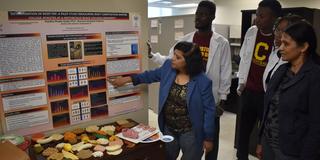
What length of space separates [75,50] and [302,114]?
140 centimetres

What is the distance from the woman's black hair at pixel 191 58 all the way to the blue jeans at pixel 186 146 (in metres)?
0.45

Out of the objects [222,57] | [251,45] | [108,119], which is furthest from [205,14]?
[108,119]

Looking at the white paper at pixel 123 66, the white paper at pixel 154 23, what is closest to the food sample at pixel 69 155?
the white paper at pixel 123 66

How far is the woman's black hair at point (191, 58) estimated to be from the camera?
1.77 m

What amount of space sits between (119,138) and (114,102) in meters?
0.33

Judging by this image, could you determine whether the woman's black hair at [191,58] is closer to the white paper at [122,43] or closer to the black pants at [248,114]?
the white paper at [122,43]

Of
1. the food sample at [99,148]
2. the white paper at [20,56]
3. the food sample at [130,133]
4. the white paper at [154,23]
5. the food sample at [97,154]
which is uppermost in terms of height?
the white paper at [154,23]

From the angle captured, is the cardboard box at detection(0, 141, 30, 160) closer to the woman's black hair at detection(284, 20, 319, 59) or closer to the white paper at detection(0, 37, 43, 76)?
the white paper at detection(0, 37, 43, 76)

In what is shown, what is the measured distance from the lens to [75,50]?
1.57 meters

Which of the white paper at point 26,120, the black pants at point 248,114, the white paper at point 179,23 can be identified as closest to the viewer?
the white paper at point 26,120

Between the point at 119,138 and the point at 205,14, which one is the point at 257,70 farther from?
the point at 119,138

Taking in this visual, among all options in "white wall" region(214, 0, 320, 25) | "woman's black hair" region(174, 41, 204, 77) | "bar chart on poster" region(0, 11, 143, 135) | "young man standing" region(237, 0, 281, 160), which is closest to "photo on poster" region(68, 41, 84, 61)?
"bar chart on poster" region(0, 11, 143, 135)

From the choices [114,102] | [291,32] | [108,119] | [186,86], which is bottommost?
[108,119]

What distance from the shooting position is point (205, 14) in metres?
2.00
